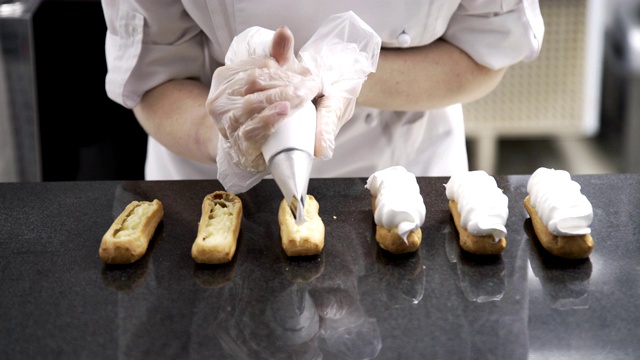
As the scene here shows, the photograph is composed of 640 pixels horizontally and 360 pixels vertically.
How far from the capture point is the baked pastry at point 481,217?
0.88m

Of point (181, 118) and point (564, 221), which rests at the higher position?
point (564, 221)

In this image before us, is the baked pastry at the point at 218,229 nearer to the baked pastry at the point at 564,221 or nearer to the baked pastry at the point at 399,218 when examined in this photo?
the baked pastry at the point at 399,218

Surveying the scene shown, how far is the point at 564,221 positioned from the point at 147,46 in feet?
2.27

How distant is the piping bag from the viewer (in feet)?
2.76

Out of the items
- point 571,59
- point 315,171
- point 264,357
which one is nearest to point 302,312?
point 264,357

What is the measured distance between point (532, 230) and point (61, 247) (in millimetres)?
531

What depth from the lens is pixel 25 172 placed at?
185 centimetres

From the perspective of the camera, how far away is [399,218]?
88 centimetres

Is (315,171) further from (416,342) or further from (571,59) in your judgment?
(571,59)

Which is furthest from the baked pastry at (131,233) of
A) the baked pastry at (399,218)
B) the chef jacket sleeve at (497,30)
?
the chef jacket sleeve at (497,30)

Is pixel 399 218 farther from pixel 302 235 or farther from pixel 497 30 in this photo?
pixel 497 30

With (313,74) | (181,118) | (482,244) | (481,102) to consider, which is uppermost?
(313,74)

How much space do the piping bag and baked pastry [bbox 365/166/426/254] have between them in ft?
0.32

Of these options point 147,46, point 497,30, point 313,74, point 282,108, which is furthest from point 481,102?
point 282,108
